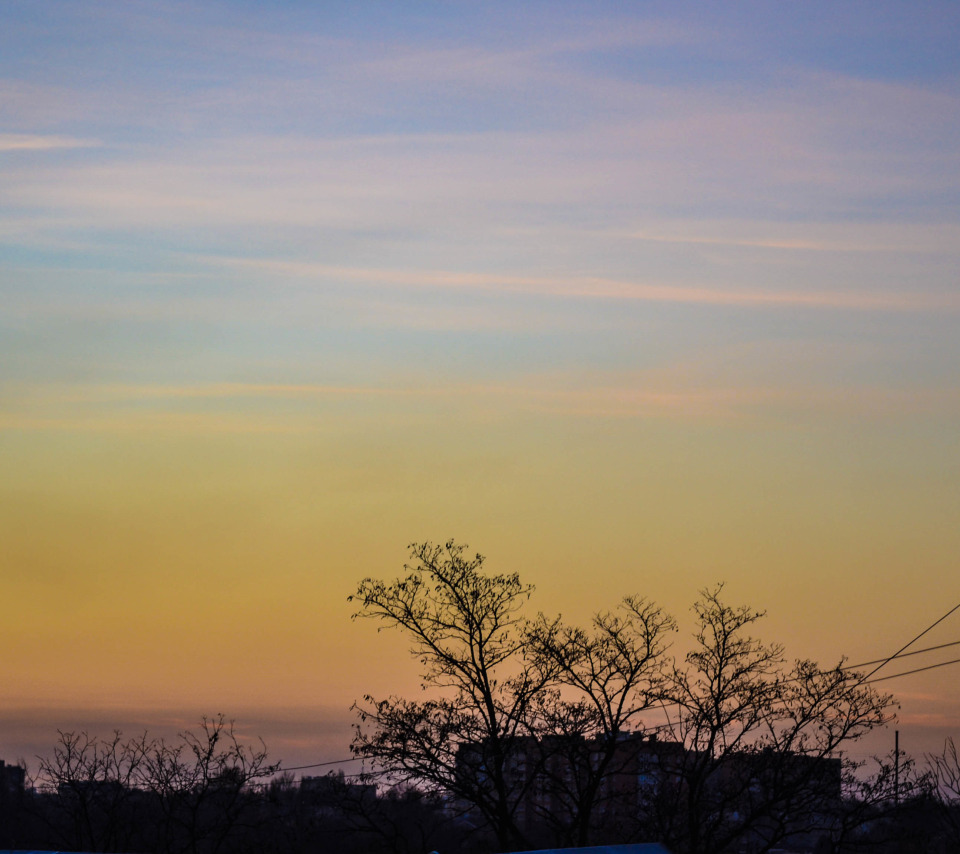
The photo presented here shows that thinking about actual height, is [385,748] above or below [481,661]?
below

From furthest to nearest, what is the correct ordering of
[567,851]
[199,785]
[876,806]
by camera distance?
[199,785] < [876,806] < [567,851]

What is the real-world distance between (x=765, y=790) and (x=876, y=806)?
440 cm

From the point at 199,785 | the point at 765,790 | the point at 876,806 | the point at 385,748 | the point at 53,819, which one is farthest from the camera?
the point at 53,819

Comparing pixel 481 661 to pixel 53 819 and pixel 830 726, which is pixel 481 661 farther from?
pixel 53 819

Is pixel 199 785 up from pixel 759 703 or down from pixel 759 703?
down

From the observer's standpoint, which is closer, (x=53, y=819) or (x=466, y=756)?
(x=466, y=756)

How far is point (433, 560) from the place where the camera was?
31.3 metres

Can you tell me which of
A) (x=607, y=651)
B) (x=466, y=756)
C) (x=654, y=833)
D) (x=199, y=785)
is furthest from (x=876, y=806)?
(x=199, y=785)

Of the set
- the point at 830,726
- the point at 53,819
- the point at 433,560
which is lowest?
the point at 53,819

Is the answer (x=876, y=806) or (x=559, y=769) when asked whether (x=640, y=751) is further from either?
(x=876, y=806)

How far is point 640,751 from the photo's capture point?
107ft

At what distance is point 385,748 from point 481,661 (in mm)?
3330

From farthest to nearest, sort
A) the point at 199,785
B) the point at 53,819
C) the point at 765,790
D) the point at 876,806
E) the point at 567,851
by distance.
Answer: the point at 53,819, the point at 199,785, the point at 876,806, the point at 765,790, the point at 567,851

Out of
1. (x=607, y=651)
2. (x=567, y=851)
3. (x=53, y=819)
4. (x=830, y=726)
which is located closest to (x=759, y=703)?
(x=830, y=726)
